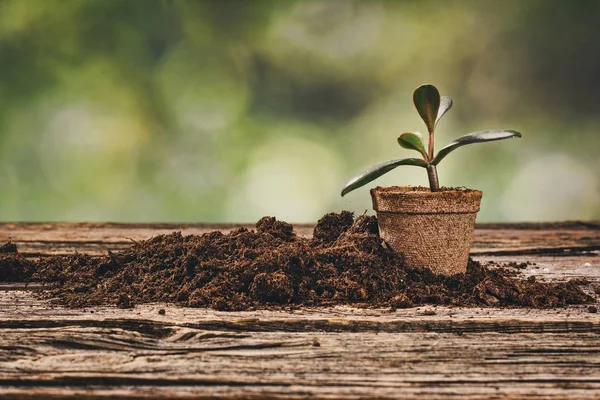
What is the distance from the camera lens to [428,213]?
1.82m

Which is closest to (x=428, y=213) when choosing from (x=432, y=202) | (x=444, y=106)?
(x=432, y=202)

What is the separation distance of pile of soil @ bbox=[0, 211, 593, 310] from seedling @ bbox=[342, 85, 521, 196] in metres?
0.21

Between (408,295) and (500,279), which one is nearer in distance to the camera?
(408,295)

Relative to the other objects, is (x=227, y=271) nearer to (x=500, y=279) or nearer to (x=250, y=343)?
(x=250, y=343)

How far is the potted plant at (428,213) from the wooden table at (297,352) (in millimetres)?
227

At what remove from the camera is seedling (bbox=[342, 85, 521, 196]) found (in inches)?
72.1

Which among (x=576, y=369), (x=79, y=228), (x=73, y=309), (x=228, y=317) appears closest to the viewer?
(x=576, y=369)

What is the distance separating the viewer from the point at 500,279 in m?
1.91

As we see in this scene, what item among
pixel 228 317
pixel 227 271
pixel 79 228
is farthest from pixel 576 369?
pixel 79 228

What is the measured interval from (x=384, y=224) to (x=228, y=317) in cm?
61

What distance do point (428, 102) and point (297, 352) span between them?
931 millimetres

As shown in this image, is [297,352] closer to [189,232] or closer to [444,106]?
[444,106]

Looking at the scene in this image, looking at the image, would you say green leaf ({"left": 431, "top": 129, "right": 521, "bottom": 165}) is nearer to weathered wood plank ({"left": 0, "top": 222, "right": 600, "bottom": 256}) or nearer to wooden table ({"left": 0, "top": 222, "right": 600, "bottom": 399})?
wooden table ({"left": 0, "top": 222, "right": 600, "bottom": 399})

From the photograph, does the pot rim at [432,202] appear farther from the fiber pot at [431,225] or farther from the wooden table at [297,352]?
the wooden table at [297,352]
